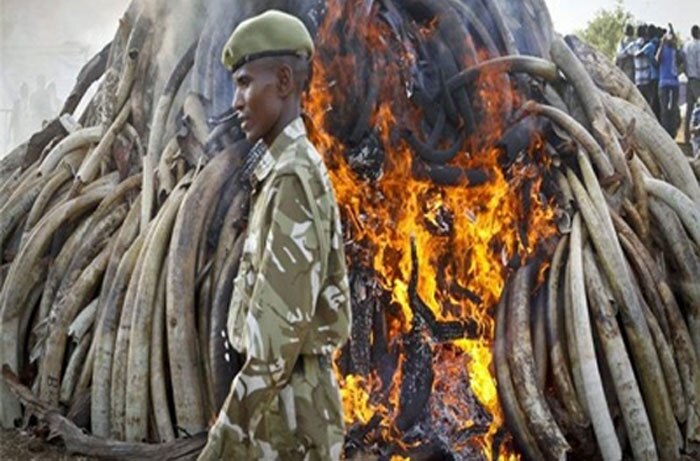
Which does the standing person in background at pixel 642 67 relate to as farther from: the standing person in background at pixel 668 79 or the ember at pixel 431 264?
the ember at pixel 431 264

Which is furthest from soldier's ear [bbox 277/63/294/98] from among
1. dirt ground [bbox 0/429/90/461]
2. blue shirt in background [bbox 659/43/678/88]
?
blue shirt in background [bbox 659/43/678/88]

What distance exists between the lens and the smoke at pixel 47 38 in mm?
5547

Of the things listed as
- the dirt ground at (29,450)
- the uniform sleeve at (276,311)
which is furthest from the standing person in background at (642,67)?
the uniform sleeve at (276,311)

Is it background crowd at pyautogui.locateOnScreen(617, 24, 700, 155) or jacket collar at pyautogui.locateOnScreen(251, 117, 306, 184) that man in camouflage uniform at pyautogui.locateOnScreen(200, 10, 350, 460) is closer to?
jacket collar at pyautogui.locateOnScreen(251, 117, 306, 184)

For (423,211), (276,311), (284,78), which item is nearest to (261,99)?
(284,78)

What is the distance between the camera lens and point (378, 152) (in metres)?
4.35

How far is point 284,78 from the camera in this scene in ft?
7.93

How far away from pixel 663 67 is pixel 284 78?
6.67m

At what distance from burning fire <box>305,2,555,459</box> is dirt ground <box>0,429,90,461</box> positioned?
131 centimetres

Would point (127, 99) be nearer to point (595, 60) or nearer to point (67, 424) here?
point (67, 424)

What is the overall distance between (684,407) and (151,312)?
94.0 inches

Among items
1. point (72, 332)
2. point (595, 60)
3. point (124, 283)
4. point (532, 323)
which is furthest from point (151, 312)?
point (595, 60)

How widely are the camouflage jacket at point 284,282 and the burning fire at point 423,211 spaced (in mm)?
1976

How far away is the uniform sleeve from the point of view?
2197mm
